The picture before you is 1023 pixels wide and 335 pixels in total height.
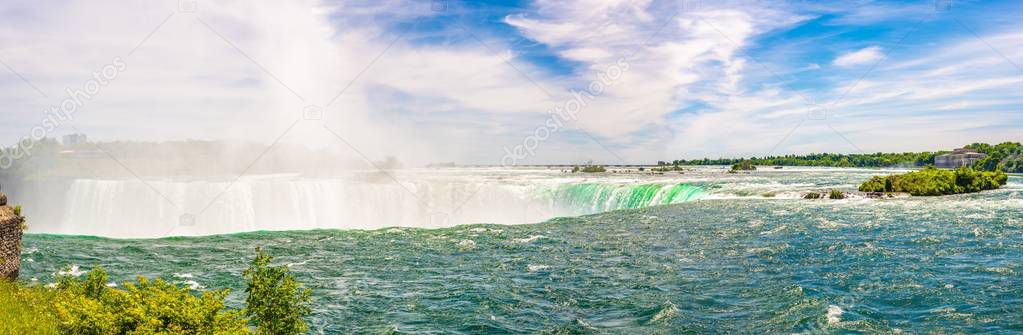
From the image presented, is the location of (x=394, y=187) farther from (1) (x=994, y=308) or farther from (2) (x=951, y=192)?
(2) (x=951, y=192)

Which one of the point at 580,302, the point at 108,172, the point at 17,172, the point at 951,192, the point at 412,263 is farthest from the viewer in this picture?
the point at 108,172

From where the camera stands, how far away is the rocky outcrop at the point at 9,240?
1552 centimetres

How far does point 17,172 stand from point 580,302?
7553 cm

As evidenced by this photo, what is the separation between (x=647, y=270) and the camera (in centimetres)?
1900

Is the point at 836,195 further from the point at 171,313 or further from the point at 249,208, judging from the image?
the point at 249,208

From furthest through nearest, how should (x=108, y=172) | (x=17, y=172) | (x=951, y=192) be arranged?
1. (x=108, y=172)
2. (x=17, y=172)
3. (x=951, y=192)

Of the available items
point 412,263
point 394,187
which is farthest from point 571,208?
point 412,263

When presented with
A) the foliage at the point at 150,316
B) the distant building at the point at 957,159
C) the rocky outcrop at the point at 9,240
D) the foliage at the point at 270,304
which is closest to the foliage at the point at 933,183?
the foliage at the point at 270,304

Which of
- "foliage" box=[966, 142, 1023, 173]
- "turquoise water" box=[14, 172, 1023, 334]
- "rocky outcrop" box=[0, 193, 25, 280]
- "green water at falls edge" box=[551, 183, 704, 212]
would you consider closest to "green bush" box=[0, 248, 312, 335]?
"turquoise water" box=[14, 172, 1023, 334]

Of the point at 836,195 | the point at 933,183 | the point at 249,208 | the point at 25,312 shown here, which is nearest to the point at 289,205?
the point at 249,208

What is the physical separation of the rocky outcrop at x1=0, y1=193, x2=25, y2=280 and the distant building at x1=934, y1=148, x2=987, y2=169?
171 m

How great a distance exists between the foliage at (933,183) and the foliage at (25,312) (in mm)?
50356

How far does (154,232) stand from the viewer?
44.2 metres

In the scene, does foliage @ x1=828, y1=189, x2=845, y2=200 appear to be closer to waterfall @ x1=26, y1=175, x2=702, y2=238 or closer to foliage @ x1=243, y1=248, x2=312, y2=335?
waterfall @ x1=26, y1=175, x2=702, y2=238
